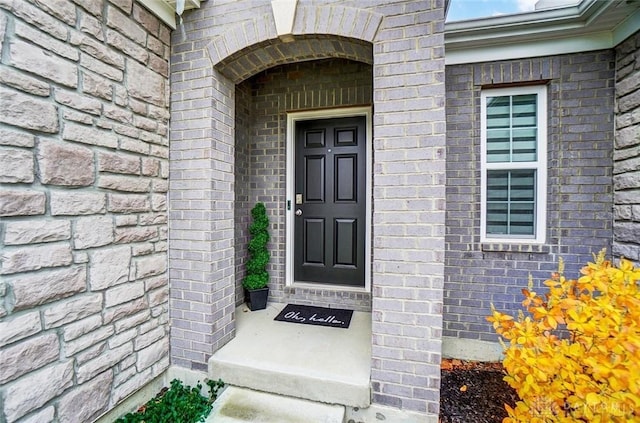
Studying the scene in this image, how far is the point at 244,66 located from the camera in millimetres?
2266

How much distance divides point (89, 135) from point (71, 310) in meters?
1.00

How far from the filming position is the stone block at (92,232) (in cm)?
158

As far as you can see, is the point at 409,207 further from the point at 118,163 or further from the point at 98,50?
the point at 98,50

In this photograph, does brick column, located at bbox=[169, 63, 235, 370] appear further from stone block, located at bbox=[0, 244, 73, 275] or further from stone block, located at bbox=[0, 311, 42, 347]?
stone block, located at bbox=[0, 311, 42, 347]

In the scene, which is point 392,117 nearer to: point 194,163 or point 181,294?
point 194,163

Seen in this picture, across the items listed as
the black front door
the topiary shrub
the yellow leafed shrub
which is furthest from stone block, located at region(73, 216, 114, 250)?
the yellow leafed shrub

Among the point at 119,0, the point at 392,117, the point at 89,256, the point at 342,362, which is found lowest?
the point at 342,362

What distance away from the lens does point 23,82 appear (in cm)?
135

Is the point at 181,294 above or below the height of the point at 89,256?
below

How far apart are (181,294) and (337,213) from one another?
1.73 metres

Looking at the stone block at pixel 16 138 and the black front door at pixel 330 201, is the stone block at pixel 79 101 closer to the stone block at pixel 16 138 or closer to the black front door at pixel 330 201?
the stone block at pixel 16 138

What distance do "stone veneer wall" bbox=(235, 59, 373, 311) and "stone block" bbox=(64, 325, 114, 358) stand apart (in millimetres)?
1428

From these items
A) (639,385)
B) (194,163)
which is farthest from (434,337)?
(194,163)

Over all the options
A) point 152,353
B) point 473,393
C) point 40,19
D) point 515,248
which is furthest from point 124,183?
point 515,248
